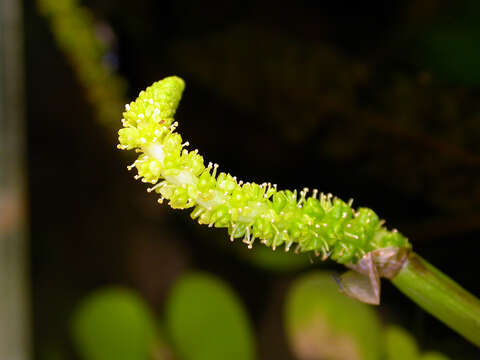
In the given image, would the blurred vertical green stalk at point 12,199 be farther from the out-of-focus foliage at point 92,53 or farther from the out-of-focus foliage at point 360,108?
the out-of-focus foliage at point 360,108

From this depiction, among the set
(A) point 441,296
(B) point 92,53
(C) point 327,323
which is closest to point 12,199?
(B) point 92,53

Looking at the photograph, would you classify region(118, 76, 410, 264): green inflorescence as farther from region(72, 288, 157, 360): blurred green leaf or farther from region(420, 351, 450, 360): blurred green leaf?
region(72, 288, 157, 360): blurred green leaf

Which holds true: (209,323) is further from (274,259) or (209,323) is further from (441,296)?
(441,296)

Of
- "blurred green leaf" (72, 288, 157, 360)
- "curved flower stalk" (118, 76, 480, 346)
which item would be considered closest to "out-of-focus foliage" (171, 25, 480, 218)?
"curved flower stalk" (118, 76, 480, 346)

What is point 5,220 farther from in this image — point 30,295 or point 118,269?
point 118,269

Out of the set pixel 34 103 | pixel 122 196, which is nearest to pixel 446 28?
pixel 122 196
